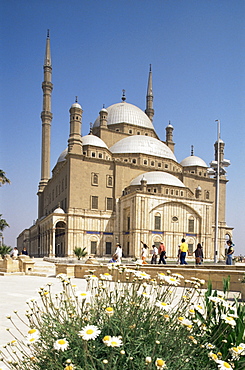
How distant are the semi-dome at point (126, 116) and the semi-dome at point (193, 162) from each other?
26.3ft

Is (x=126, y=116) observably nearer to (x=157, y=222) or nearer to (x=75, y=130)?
(x=75, y=130)

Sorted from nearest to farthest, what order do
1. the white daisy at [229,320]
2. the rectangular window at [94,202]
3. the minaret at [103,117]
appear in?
the white daisy at [229,320]
the rectangular window at [94,202]
the minaret at [103,117]

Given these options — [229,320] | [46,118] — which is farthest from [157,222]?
[229,320]

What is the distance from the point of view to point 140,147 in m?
45.1

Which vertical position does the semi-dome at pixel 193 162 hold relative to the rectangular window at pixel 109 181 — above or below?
above

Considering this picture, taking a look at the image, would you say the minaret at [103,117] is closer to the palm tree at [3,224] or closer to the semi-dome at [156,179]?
the semi-dome at [156,179]

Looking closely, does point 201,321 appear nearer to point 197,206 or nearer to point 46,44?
point 197,206

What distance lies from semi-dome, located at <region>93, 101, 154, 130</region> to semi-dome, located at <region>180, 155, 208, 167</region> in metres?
8.01

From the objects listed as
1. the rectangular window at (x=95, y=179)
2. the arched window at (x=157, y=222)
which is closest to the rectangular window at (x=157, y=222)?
the arched window at (x=157, y=222)

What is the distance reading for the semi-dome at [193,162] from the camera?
171 feet

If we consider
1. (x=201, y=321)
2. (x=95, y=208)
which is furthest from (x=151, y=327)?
(x=95, y=208)

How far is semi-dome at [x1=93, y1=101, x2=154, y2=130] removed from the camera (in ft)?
170

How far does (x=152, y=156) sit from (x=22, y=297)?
123ft

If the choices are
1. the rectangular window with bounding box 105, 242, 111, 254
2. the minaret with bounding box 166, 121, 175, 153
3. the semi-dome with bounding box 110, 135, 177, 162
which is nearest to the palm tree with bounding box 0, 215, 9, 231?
the rectangular window with bounding box 105, 242, 111, 254
